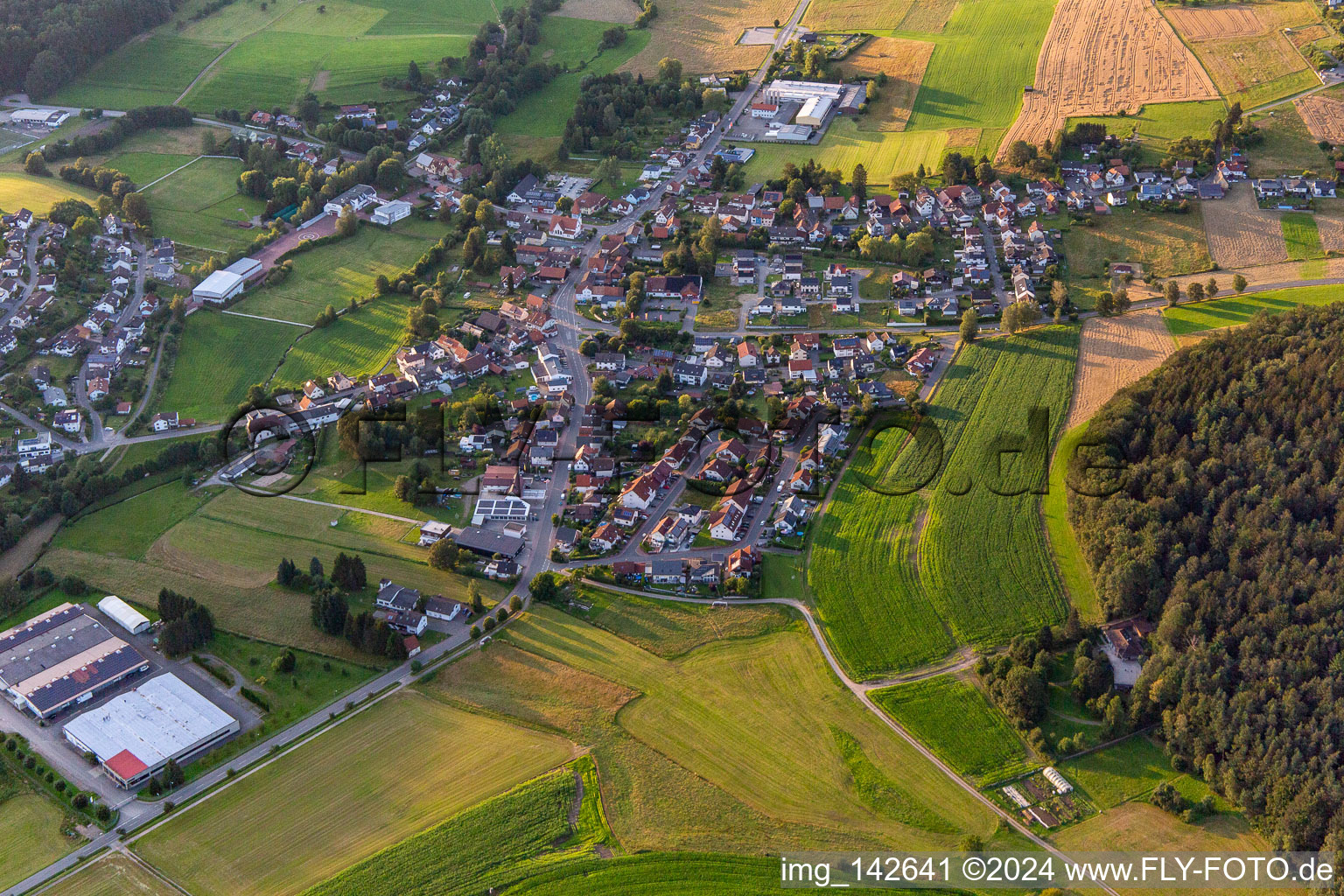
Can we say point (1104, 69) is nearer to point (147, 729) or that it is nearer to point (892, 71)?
point (892, 71)

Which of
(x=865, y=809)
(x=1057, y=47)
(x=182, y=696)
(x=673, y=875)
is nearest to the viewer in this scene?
(x=673, y=875)

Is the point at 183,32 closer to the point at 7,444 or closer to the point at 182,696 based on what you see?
the point at 7,444

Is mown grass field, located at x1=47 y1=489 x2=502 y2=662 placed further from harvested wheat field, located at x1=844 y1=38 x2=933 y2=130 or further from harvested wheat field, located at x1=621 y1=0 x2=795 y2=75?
harvested wheat field, located at x1=621 y1=0 x2=795 y2=75

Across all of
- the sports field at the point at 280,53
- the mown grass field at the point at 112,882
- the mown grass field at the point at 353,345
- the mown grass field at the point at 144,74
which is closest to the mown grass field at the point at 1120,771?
the mown grass field at the point at 112,882

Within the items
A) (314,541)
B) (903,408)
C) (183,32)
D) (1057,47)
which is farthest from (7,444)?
(1057,47)

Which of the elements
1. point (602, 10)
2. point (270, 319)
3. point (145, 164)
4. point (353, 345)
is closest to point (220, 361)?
point (270, 319)
